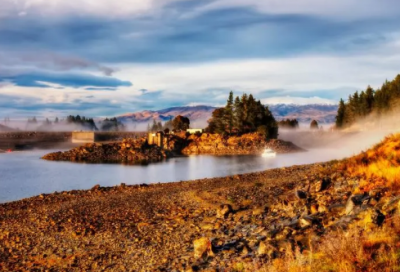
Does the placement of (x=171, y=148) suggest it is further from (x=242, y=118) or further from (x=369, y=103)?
(x=369, y=103)

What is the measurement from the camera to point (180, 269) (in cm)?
1391

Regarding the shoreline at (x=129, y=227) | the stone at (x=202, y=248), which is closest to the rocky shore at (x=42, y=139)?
the shoreline at (x=129, y=227)

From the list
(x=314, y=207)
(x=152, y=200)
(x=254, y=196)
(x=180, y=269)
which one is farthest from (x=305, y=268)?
(x=152, y=200)

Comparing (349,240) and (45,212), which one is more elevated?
(349,240)

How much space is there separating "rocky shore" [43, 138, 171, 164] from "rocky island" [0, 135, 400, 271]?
72.2 m

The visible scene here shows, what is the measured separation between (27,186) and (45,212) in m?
28.1

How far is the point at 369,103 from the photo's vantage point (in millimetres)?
148125

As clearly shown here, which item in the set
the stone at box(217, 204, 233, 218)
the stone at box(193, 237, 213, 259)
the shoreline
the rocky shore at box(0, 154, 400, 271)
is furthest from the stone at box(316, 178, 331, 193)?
the stone at box(193, 237, 213, 259)

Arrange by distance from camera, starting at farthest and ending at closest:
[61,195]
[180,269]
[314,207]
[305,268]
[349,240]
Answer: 1. [61,195]
2. [314,207]
3. [180,269]
4. [349,240]
5. [305,268]

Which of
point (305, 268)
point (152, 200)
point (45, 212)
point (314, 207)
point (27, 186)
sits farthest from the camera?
point (27, 186)

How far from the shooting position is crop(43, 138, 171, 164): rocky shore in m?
99.4

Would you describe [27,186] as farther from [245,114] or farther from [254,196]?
[245,114]

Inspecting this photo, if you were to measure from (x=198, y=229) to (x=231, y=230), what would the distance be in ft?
5.74

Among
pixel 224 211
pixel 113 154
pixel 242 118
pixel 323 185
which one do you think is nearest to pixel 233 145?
pixel 242 118
